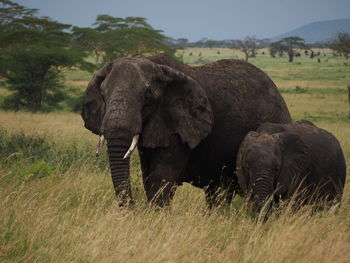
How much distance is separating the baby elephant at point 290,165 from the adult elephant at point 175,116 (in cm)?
→ 55

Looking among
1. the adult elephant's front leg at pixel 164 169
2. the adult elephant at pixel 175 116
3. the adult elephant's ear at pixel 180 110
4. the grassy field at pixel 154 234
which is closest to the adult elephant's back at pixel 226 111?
the adult elephant at pixel 175 116

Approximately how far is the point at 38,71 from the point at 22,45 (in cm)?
249

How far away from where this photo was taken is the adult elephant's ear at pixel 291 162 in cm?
540

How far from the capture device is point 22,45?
27422 mm

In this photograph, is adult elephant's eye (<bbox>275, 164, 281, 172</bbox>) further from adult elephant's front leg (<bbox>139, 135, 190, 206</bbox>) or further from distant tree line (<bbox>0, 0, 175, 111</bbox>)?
distant tree line (<bbox>0, 0, 175, 111</bbox>)

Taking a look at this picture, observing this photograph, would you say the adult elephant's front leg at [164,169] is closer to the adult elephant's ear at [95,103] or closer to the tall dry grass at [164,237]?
the tall dry grass at [164,237]

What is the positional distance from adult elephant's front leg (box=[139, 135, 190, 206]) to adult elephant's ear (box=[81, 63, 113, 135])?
64cm

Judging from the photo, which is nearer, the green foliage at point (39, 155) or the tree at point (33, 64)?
the green foliage at point (39, 155)

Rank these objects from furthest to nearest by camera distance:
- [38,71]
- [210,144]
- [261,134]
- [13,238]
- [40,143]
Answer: [38,71]
[40,143]
[210,144]
[261,134]
[13,238]

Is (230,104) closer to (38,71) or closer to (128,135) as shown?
(128,135)

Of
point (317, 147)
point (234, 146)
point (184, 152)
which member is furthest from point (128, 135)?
point (317, 147)

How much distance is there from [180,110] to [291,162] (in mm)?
1329

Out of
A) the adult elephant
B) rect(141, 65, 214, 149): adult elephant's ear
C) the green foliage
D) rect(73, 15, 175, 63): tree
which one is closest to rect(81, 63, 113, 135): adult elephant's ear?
the adult elephant

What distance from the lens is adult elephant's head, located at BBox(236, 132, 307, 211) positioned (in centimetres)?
507
